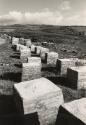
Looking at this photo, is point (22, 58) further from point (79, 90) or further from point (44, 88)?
point (44, 88)

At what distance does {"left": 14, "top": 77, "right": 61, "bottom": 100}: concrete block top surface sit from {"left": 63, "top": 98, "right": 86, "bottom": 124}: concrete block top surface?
1045 millimetres

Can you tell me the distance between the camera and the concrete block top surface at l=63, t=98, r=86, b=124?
451 centimetres

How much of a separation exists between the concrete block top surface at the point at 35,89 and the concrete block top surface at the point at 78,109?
41.1 inches

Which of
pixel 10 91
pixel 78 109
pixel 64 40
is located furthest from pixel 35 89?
pixel 64 40

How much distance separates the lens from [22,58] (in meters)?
17.1

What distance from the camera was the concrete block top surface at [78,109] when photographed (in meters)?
4.51

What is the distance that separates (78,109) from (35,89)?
1757 mm

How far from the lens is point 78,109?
15.8ft

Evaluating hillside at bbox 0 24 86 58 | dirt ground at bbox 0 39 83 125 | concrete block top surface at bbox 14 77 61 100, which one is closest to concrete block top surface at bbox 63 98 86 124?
concrete block top surface at bbox 14 77 61 100

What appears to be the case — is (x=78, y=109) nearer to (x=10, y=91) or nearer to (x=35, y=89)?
(x=35, y=89)

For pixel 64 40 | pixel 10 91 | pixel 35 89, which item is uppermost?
pixel 35 89

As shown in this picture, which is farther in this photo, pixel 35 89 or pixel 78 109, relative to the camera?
pixel 35 89

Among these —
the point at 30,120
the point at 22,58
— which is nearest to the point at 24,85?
the point at 30,120

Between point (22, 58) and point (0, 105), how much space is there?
9.93 metres
